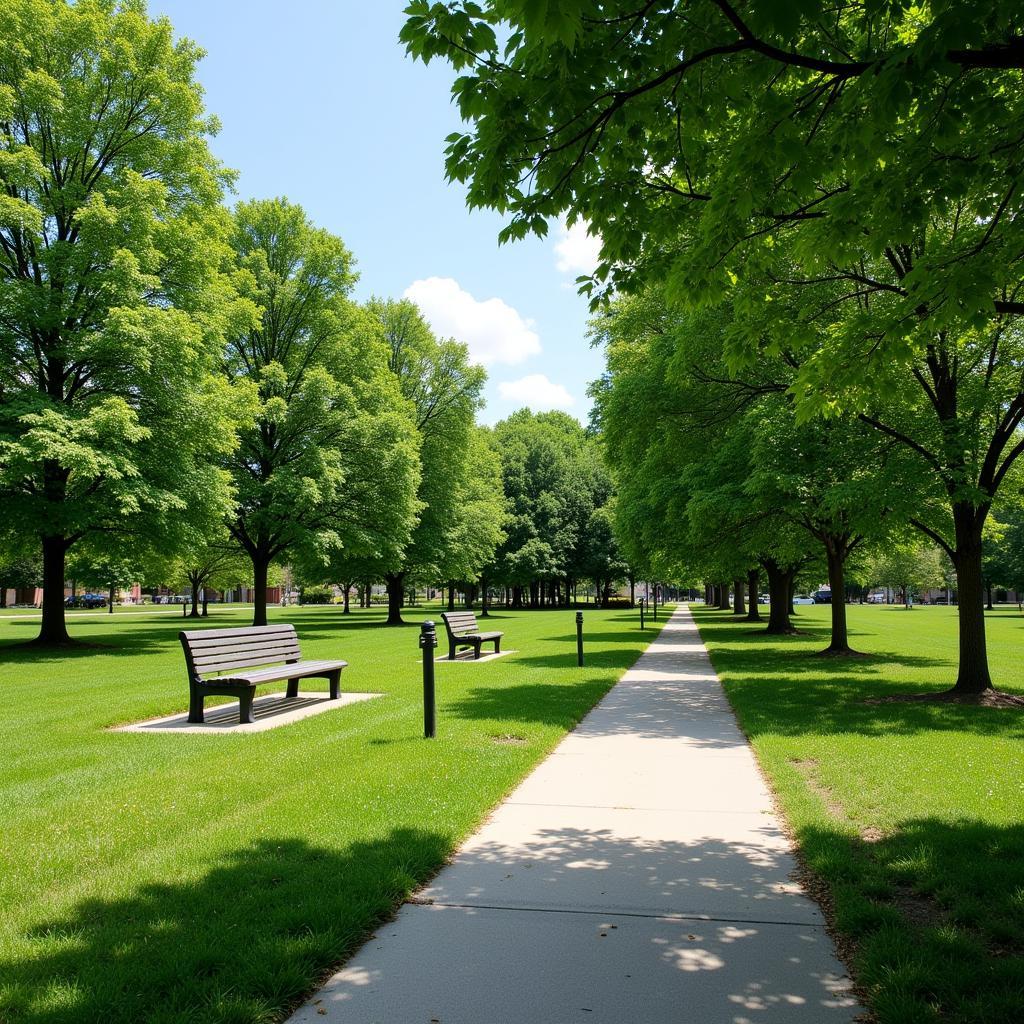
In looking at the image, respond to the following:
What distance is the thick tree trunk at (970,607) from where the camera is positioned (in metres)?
11.5

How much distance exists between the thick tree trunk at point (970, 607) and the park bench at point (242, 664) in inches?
381

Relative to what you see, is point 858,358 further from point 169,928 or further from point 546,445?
point 546,445

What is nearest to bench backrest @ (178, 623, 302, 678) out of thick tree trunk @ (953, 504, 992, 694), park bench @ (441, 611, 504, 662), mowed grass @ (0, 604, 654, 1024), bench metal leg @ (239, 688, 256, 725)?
bench metal leg @ (239, 688, 256, 725)

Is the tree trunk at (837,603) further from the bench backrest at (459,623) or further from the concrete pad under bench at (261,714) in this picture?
the concrete pad under bench at (261,714)

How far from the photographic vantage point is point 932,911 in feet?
13.1

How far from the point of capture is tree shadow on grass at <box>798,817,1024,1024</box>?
3104mm

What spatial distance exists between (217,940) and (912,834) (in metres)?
4.41

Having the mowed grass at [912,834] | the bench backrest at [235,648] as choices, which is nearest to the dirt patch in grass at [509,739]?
the mowed grass at [912,834]

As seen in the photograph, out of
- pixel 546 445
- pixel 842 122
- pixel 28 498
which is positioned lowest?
pixel 28 498

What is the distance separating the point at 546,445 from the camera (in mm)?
63562

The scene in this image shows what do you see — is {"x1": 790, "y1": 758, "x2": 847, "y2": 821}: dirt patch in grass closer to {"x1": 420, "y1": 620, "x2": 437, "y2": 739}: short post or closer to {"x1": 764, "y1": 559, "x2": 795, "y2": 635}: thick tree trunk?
{"x1": 420, "y1": 620, "x2": 437, "y2": 739}: short post

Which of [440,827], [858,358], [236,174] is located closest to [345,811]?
[440,827]

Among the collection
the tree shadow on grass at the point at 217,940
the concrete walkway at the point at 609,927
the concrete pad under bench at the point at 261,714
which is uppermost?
the tree shadow on grass at the point at 217,940

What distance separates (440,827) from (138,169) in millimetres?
21877
